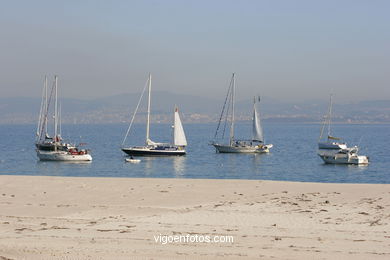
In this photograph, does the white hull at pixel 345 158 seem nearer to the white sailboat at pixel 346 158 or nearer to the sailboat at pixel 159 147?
the white sailboat at pixel 346 158

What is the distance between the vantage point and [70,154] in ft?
222

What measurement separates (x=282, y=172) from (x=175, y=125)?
2345 centimetres

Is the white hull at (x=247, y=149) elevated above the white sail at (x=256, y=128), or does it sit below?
below

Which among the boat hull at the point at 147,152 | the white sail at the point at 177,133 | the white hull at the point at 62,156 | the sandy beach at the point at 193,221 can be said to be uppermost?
the white sail at the point at 177,133

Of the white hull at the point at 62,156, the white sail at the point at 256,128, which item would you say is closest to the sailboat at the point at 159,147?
the white hull at the point at 62,156

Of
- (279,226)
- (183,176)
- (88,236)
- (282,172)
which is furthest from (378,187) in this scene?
(282,172)

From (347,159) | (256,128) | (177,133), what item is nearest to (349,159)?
(347,159)

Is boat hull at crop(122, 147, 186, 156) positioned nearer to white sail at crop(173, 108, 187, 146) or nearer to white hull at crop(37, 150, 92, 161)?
white sail at crop(173, 108, 187, 146)

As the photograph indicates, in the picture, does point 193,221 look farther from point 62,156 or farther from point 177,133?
point 177,133

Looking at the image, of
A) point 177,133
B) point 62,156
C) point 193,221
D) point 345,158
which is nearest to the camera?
point 193,221

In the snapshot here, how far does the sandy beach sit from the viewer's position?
14242mm

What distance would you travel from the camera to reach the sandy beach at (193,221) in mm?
14242

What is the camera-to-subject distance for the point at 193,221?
18516 millimetres

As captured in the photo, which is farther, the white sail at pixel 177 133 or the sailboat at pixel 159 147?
the white sail at pixel 177 133
